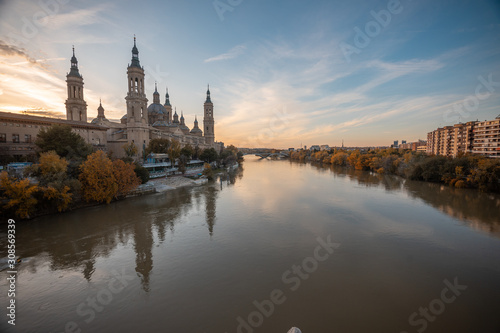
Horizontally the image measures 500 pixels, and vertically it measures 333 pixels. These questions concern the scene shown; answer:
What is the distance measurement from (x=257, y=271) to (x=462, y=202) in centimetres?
2156

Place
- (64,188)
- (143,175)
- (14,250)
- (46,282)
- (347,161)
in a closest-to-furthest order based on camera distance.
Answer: (46,282), (14,250), (64,188), (143,175), (347,161)

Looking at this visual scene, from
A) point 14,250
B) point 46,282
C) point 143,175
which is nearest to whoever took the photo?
point 46,282

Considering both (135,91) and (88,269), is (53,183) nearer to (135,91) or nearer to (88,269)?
(88,269)

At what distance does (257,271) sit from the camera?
8812 millimetres

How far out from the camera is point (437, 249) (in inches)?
423

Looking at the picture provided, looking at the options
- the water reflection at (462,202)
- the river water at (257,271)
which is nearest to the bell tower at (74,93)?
the river water at (257,271)

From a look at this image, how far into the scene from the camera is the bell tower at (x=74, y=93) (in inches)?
1385

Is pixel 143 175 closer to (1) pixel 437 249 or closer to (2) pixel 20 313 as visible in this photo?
(2) pixel 20 313

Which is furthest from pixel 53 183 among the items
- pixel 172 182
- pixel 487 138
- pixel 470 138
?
pixel 470 138

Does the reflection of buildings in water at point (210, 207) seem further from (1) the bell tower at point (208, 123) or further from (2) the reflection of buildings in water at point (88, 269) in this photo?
(1) the bell tower at point (208, 123)

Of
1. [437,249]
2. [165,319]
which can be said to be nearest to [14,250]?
[165,319]

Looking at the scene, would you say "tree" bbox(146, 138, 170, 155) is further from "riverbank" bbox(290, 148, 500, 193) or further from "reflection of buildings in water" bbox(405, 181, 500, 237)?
"riverbank" bbox(290, 148, 500, 193)

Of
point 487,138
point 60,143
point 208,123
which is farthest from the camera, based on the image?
point 208,123

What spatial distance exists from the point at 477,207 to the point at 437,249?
11.9 meters
